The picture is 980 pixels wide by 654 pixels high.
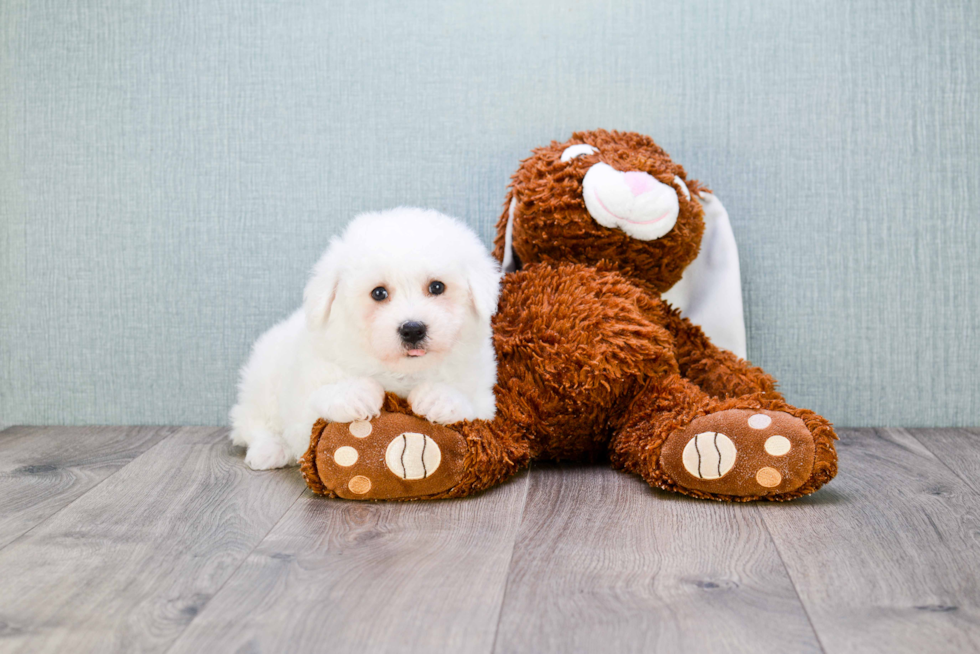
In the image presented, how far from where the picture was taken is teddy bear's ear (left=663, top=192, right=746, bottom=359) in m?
1.74

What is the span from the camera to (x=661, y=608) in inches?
37.5

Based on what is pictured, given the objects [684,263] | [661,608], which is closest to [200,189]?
[684,263]

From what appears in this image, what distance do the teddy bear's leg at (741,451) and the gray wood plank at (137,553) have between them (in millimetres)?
→ 619

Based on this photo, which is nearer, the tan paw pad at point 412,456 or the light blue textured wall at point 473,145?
the tan paw pad at point 412,456

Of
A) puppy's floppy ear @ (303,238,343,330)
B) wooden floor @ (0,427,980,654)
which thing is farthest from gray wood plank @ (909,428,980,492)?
puppy's floppy ear @ (303,238,343,330)

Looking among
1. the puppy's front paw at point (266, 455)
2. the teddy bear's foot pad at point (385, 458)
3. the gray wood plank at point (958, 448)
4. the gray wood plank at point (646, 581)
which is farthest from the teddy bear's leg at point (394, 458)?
the gray wood plank at point (958, 448)

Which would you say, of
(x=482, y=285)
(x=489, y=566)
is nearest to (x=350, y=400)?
(x=482, y=285)

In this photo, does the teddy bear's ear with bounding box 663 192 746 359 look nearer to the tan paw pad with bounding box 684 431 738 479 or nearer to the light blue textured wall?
the light blue textured wall

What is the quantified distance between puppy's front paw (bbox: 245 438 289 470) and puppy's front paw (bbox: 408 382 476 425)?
359 millimetres

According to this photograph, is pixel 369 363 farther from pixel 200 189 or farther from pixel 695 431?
pixel 200 189

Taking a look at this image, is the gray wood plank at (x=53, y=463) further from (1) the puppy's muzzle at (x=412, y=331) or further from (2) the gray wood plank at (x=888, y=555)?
(2) the gray wood plank at (x=888, y=555)

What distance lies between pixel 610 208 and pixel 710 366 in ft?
1.25

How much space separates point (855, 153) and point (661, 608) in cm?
128

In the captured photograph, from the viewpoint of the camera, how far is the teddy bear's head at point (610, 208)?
1554 mm
